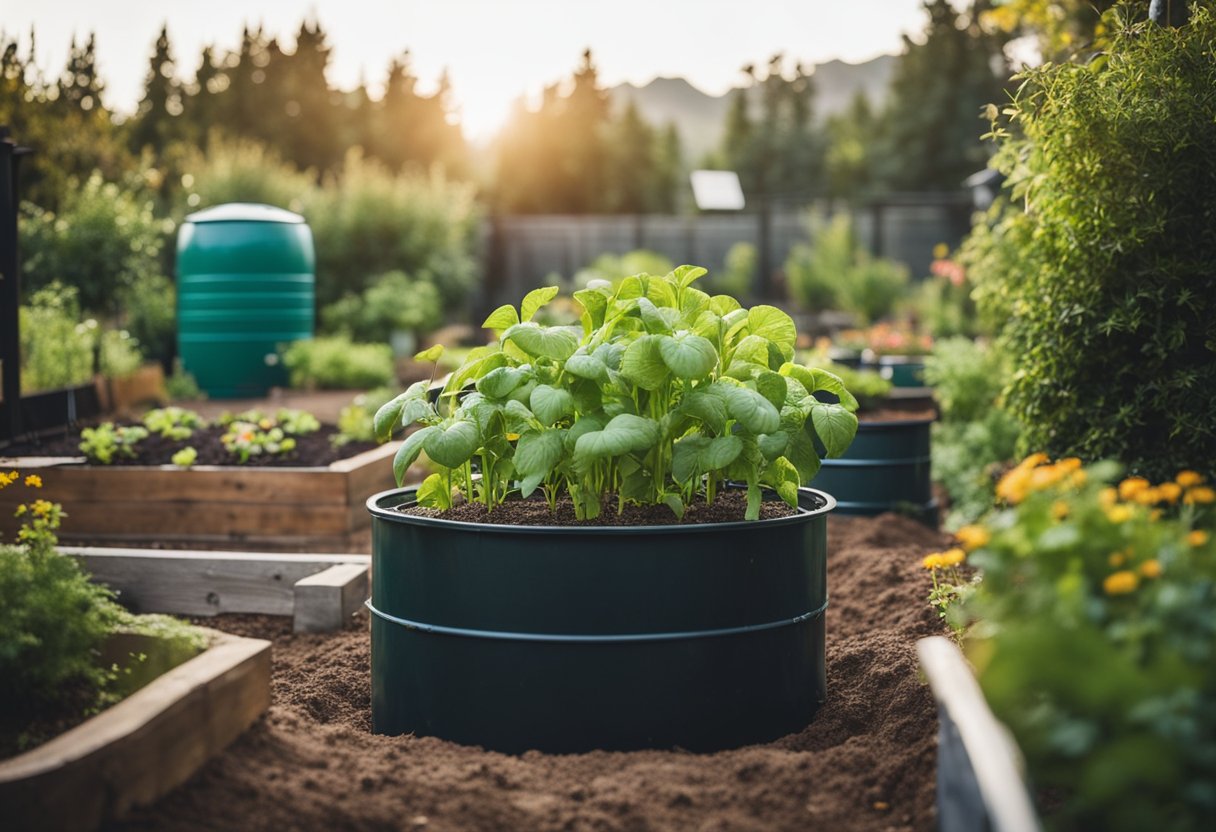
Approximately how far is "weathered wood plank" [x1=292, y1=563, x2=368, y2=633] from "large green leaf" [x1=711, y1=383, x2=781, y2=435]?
6.19ft

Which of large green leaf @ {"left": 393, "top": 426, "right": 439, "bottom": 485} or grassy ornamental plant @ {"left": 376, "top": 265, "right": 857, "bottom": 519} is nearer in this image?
grassy ornamental plant @ {"left": 376, "top": 265, "right": 857, "bottom": 519}

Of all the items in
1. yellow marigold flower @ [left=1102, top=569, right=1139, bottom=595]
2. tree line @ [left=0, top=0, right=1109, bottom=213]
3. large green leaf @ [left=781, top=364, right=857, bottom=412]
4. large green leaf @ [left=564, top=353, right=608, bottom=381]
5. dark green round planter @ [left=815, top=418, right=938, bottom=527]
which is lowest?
dark green round planter @ [left=815, top=418, right=938, bottom=527]

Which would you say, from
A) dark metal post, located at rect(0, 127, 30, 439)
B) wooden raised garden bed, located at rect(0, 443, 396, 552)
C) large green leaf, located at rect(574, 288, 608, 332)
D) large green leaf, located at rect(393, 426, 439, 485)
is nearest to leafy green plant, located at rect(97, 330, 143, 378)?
dark metal post, located at rect(0, 127, 30, 439)

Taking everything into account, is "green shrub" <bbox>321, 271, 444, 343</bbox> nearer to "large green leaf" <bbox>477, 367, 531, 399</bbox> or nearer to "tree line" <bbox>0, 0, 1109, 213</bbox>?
"large green leaf" <bbox>477, 367, 531, 399</bbox>

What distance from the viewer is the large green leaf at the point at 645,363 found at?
265cm

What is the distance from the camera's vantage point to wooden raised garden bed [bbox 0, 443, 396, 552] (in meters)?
5.22

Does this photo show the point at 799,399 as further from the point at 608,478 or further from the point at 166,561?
the point at 166,561

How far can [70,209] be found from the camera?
35.8ft

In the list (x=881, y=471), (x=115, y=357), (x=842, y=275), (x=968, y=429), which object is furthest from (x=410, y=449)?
(x=842, y=275)

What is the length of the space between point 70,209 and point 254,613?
8224 millimetres

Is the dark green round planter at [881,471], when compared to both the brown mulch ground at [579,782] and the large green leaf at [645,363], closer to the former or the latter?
the brown mulch ground at [579,782]

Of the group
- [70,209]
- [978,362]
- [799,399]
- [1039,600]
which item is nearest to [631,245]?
[70,209]

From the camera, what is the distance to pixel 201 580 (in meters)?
4.15

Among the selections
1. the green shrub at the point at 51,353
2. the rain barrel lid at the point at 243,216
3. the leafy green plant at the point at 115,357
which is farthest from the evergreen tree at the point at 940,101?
the green shrub at the point at 51,353
